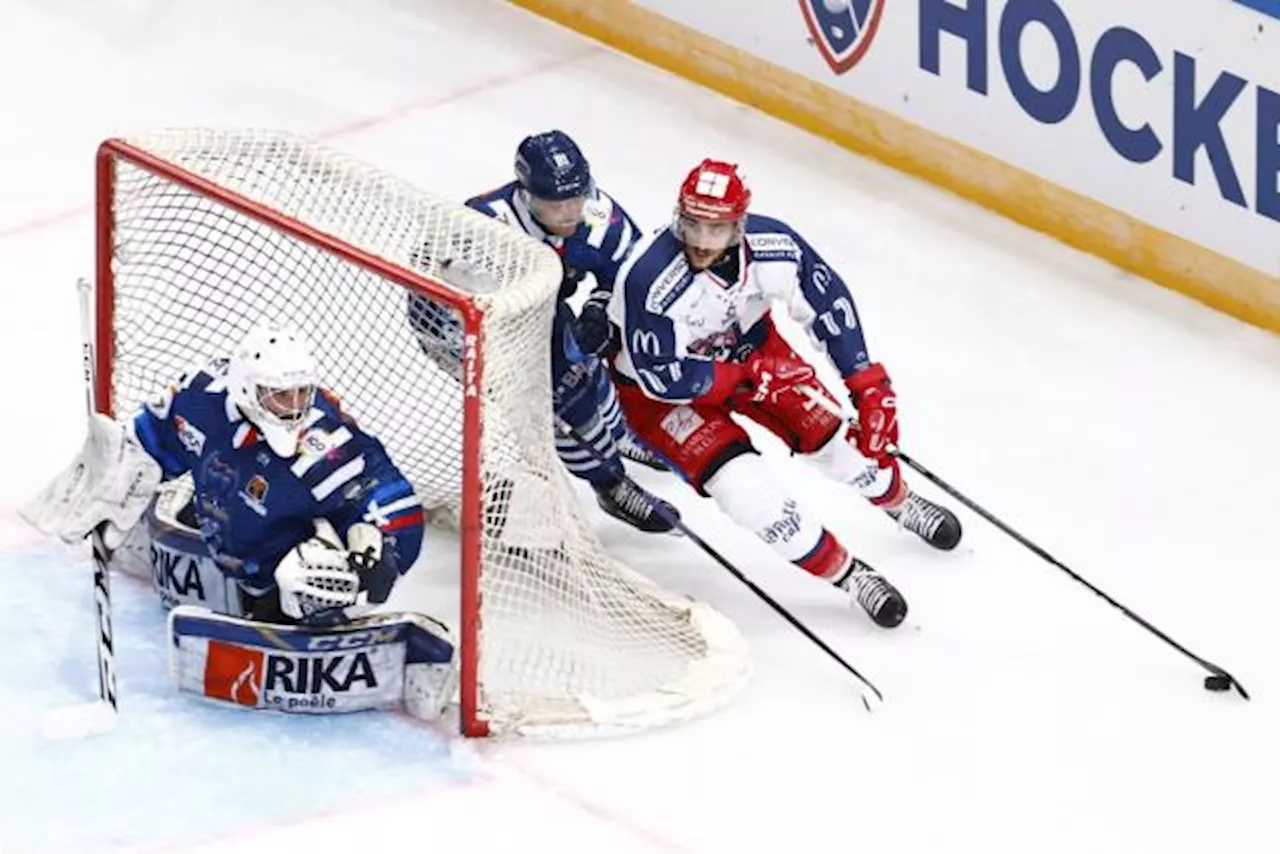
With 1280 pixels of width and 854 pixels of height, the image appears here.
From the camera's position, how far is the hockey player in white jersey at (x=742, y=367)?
262 inches

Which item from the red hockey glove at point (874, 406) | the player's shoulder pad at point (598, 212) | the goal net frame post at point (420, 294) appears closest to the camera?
the goal net frame post at point (420, 294)

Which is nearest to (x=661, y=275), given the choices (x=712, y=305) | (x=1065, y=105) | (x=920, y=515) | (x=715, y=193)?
(x=712, y=305)

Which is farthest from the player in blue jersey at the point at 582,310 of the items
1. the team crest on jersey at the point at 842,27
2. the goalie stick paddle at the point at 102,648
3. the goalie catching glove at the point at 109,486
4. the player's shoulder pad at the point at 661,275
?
the team crest on jersey at the point at 842,27

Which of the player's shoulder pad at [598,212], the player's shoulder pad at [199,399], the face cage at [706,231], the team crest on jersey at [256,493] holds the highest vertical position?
the face cage at [706,231]

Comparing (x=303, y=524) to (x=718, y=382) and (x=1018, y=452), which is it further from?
(x=1018, y=452)

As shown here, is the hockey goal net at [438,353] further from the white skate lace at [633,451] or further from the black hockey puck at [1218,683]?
the black hockey puck at [1218,683]

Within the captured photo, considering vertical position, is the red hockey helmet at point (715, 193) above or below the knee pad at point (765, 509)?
above

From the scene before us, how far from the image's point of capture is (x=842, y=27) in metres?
8.68

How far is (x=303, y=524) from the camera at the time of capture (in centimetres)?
634

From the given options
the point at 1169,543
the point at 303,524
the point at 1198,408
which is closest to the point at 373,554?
the point at 303,524

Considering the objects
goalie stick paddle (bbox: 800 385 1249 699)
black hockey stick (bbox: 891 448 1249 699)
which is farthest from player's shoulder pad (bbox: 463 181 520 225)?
black hockey stick (bbox: 891 448 1249 699)

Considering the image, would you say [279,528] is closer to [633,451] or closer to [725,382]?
[725,382]

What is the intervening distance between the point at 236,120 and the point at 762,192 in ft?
4.36

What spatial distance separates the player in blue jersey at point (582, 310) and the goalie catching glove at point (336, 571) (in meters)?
0.48
